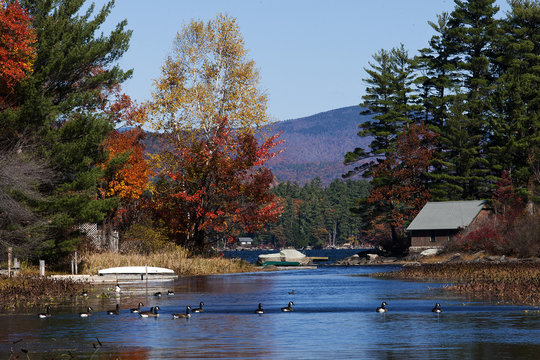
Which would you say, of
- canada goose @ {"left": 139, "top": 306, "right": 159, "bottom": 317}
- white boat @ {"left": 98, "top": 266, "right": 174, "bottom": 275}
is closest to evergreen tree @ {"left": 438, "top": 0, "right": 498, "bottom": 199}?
white boat @ {"left": 98, "top": 266, "right": 174, "bottom": 275}

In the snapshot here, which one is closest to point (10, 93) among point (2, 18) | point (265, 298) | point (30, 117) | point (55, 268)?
point (30, 117)

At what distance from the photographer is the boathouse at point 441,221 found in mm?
86562

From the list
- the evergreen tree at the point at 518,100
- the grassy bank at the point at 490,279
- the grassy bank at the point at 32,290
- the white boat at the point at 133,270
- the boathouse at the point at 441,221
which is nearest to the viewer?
the grassy bank at the point at 32,290

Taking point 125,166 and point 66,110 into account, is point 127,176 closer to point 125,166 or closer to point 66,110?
point 125,166

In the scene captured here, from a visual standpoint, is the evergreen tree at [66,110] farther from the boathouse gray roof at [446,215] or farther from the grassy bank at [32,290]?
the boathouse gray roof at [446,215]

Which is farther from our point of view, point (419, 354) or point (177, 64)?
point (177, 64)

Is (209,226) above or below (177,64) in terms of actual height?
below

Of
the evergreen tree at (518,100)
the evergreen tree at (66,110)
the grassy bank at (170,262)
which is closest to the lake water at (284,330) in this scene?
the evergreen tree at (66,110)

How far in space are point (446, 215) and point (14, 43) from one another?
61575 millimetres

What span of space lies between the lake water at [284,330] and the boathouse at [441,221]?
172ft

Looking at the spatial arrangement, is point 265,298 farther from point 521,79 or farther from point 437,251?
point 521,79

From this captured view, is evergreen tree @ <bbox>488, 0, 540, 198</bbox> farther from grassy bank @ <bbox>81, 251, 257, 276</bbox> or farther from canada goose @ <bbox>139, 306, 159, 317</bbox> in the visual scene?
canada goose @ <bbox>139, 306, 159, 317</bbox>

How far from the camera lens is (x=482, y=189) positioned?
9138 cm

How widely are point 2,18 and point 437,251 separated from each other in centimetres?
5731
